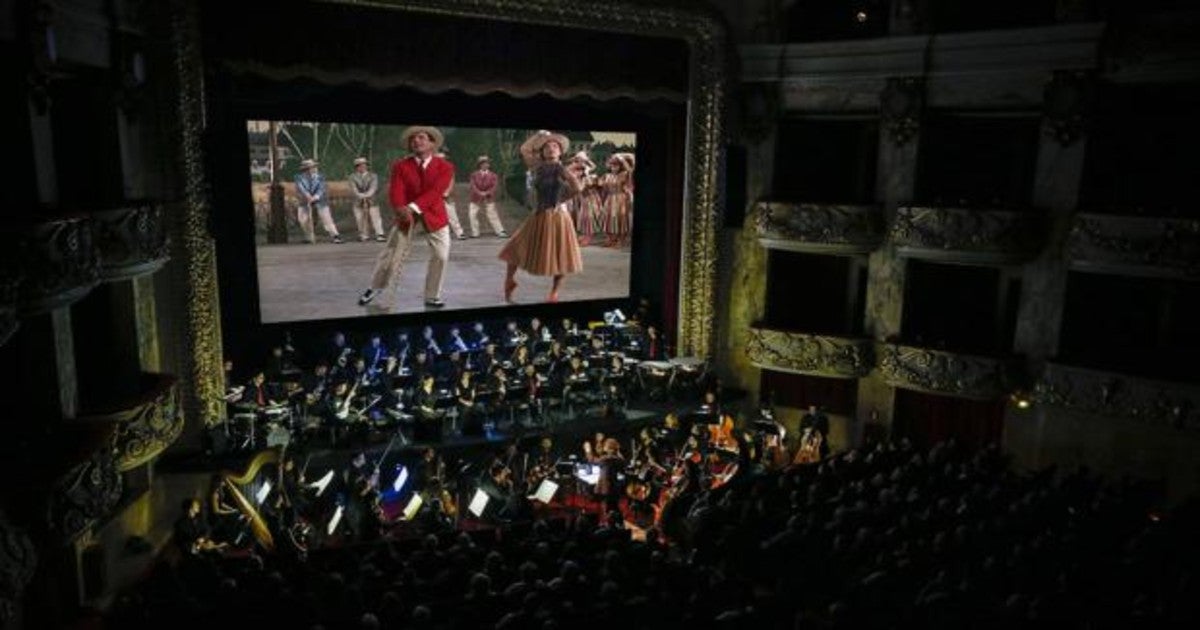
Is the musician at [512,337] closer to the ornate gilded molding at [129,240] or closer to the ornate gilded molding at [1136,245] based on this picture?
the ornate gilded molding at [129,240]

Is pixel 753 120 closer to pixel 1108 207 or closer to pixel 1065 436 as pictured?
pixel 1108 207

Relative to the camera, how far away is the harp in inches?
496

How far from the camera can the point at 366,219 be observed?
1956 cm

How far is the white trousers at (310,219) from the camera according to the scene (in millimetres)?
18766

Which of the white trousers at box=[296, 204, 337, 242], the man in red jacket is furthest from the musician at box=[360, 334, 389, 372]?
the white trousers at box=[296, 204, 337, 242]

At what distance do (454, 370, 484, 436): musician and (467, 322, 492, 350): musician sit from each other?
2275mm

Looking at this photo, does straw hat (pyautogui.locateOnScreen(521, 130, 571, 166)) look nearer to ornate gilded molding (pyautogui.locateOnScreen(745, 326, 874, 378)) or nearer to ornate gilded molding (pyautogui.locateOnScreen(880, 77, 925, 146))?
ornate gilded molding (pyautogui.locateOnScreen(745, 326, 874, 378))

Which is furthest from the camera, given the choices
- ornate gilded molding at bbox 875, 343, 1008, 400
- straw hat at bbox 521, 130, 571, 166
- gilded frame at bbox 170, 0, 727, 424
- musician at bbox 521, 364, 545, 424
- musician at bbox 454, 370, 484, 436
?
straw hat at bbox 521, 130, 571, 166

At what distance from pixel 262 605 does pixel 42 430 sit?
3.81 metres

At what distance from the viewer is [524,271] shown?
2189 centimetres

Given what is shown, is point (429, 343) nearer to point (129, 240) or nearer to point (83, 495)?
point (129, 240)

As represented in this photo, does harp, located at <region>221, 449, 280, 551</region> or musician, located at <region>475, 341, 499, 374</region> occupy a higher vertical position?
musician, located at <region>475, 341, 499, 374</region>

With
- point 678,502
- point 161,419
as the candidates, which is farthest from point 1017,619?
point 161,419

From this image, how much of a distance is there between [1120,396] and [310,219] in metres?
16.5
